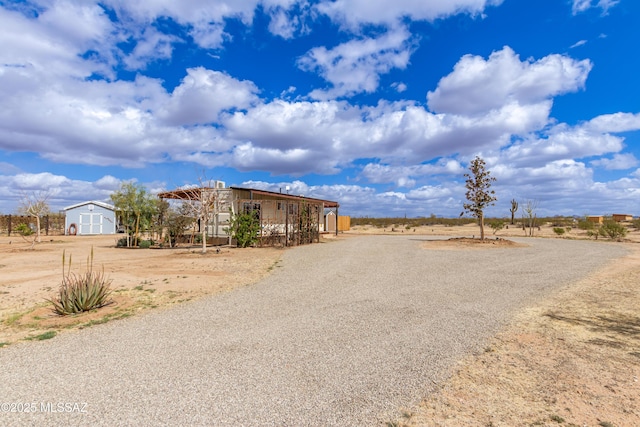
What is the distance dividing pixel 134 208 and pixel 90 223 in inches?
608

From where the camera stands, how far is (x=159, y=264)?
42.1 ft

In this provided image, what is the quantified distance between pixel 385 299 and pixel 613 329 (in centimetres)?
362

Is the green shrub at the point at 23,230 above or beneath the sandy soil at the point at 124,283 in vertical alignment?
above

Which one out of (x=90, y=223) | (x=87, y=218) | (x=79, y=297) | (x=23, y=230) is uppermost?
(x=87, y=218)

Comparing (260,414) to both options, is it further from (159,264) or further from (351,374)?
(159,264)

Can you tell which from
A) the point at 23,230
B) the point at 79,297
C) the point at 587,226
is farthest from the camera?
the point at 587,226

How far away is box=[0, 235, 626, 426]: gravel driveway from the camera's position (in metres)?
3.01

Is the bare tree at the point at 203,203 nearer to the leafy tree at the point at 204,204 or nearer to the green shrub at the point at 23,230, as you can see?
the leafy tree at the point at 204,204

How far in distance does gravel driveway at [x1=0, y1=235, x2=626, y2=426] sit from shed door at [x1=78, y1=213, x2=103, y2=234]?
30060mm

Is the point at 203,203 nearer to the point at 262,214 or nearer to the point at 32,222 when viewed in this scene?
the point at 262,214

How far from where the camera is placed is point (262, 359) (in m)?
4.10

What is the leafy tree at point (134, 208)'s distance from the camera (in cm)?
1994

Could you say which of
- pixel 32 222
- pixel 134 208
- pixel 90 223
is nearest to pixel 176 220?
pixel 134 208

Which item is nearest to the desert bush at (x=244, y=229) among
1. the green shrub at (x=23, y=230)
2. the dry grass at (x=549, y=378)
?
the green shrub at (x=23, y=230)
